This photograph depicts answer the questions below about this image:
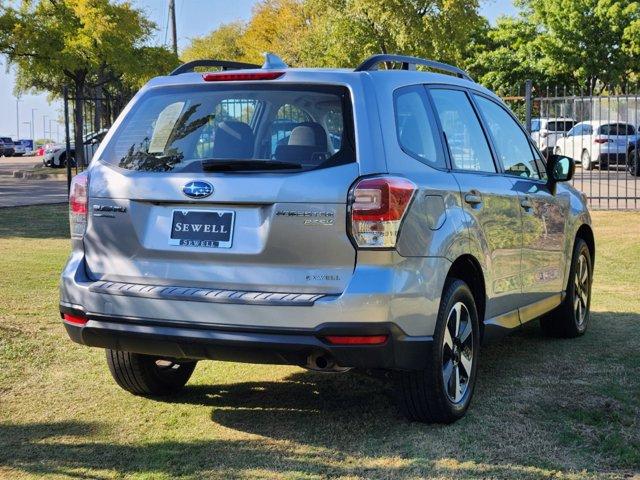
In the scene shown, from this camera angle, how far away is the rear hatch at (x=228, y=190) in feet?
14.0

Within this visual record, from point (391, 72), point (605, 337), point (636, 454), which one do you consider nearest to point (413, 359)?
point (636, 454)

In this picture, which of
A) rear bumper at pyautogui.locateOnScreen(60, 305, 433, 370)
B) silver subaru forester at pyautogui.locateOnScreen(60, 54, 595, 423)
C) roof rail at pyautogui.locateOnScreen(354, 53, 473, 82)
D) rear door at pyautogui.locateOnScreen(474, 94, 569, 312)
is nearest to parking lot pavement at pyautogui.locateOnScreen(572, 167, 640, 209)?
rear door at pyautogui.locateOnScreen(474, 94, 569, 312)

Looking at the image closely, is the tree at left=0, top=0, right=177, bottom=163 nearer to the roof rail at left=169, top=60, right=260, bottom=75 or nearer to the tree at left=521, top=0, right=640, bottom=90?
the tree at left=521, top=0, right=640, bottom=90

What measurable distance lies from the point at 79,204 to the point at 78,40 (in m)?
30.6

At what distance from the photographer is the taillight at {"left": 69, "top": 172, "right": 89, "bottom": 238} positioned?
15.8ft

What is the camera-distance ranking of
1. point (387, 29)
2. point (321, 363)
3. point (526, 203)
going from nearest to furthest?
point (321, 363), point (526, 203), point (387, 29)

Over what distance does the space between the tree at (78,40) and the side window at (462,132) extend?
918 inches

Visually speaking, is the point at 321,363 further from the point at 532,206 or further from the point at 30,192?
the point at 30,192

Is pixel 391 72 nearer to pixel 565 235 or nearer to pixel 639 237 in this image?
pixel 565 235

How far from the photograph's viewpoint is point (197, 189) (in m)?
4.46

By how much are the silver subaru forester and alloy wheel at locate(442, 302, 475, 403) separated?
0.04 ft

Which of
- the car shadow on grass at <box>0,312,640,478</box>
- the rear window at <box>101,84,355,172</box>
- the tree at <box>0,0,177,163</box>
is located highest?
the tree at <box>0,0,177,163</box>

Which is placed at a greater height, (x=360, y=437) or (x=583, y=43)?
(x=583, y=43)

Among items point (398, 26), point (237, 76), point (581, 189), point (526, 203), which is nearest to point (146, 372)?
point (237, 76)
